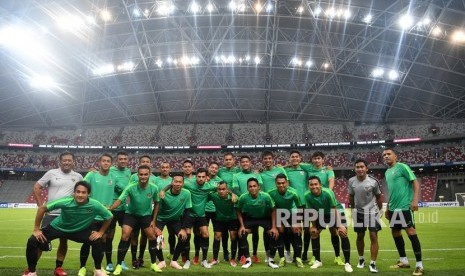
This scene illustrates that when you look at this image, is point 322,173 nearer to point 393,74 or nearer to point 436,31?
point 436,31

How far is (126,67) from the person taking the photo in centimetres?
3588

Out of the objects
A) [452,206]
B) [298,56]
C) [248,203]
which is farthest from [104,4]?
[452,206]

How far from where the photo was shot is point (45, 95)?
135ft

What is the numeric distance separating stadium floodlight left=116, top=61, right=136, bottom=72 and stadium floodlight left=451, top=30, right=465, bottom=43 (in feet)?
93.1

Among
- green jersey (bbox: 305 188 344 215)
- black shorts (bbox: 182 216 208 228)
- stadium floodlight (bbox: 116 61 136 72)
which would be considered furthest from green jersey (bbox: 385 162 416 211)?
stadium floodlight (bbox: 116 61 136 72)

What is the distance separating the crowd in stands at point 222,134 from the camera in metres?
48.0

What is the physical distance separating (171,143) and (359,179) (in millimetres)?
44926

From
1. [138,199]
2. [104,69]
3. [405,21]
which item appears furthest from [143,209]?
[104,69]

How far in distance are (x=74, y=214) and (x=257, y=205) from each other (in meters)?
3.86

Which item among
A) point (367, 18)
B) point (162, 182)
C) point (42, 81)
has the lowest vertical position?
point (162, 182)

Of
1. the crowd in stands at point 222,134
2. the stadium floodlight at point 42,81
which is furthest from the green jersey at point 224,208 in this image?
the crowd in stands at point 222,134

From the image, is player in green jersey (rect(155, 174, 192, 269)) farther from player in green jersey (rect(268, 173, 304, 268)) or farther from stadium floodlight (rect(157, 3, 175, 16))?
stadium floodlight (rect(157, 3, 175, 16))

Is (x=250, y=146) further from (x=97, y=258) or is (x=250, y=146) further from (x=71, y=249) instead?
(x=97, y=258)

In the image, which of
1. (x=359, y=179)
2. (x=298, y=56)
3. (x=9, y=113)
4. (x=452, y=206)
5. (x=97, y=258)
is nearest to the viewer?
(x=97, y=258)
